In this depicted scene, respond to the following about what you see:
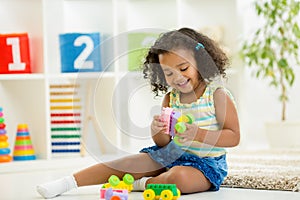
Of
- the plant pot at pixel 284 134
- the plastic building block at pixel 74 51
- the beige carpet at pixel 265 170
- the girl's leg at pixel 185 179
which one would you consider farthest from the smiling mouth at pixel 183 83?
the plant pot at pixel 284 134

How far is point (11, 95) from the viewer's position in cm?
272

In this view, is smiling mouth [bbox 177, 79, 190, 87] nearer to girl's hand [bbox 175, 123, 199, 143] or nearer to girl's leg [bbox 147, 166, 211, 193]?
girl's hand [bbox 175, 123, 199, 143]

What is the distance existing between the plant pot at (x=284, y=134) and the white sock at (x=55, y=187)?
150 cm

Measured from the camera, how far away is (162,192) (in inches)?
61.2

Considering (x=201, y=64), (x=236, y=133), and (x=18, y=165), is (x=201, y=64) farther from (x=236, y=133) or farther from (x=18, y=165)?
(x=18, y=165)

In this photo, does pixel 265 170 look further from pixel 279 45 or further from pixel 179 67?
pixel 279 45

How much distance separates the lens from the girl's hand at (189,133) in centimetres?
160

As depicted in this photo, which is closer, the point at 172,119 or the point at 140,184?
the point at 172,119

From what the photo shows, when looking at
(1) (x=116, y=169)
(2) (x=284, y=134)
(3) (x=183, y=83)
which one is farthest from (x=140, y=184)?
(2) (x=284, y=134)

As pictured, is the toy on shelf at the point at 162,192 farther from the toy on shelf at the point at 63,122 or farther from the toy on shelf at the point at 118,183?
the toy on shelf at the point at 63,122

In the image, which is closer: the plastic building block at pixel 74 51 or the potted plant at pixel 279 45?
the plastic building block at pixel 74 51

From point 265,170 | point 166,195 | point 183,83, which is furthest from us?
point 265,170

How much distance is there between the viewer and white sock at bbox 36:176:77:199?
5.62 feet

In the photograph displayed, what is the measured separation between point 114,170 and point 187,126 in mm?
315
